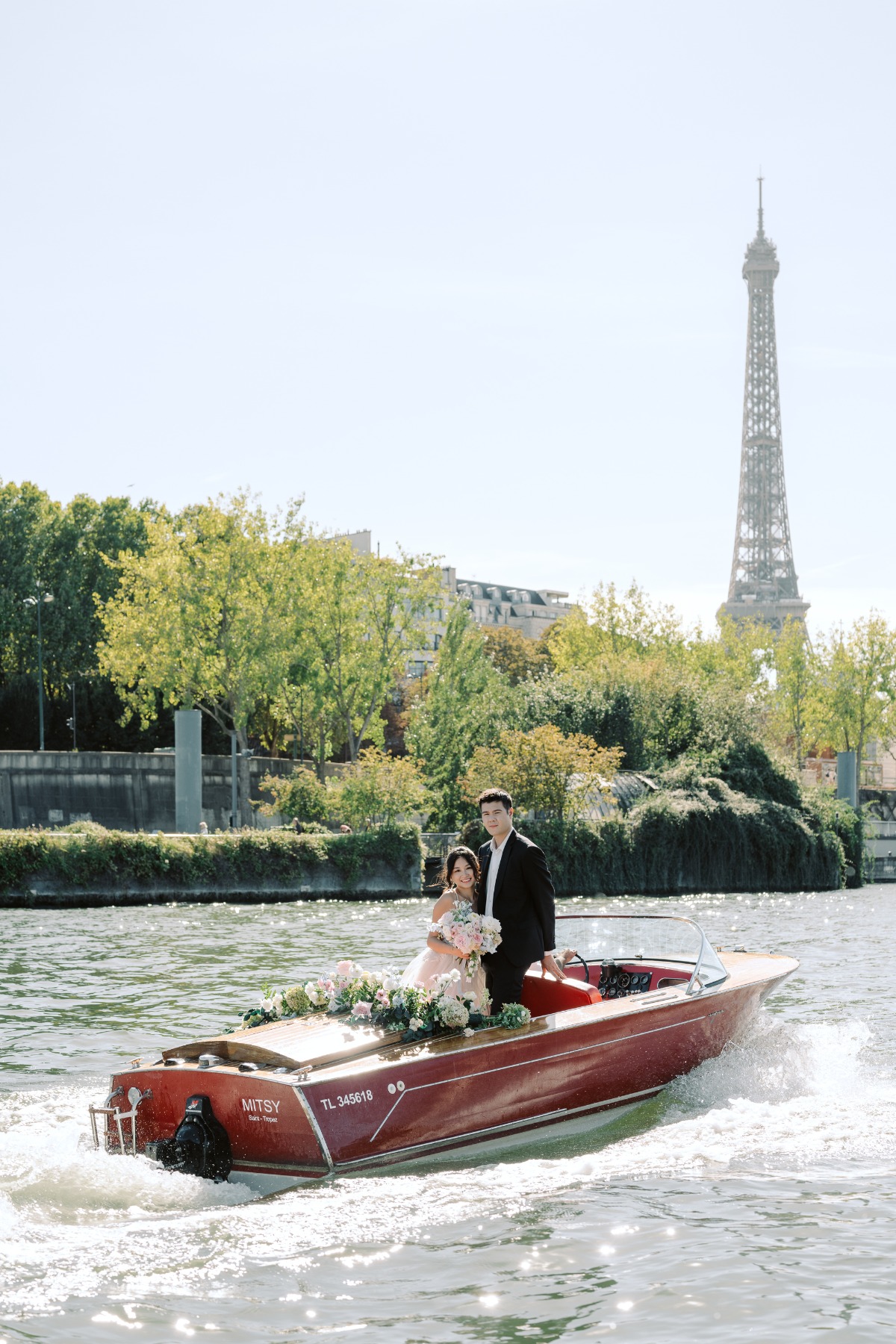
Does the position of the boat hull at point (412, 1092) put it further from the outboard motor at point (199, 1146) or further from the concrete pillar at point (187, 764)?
the concrete pillar at point (187, 764)

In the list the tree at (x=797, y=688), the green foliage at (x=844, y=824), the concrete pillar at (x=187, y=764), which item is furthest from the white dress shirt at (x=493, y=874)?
the tree at (x=797, y=688)

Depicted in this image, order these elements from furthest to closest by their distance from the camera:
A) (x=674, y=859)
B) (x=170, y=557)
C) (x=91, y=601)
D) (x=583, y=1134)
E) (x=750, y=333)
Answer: (x=750, y=333), (x=91, y=601), (x=170, y=557), (x=674, y=859), (x=583, y=1134)

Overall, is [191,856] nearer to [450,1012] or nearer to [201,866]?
[201,866]

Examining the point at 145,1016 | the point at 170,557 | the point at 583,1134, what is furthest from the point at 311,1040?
the point at 170,557

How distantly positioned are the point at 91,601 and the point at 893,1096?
5566 cm

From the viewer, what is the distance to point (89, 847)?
33906mm

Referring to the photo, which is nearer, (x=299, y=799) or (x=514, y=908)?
(x=514, y=908)

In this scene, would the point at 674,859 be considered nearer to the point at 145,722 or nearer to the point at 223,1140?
the point at 145,722

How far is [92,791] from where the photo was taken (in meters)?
44.8

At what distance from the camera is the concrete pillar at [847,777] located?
2299 inches

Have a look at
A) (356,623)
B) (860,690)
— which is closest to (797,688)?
(860,690)

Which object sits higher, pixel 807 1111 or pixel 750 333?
pixel 750 333

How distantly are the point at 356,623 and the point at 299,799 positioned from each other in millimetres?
10195

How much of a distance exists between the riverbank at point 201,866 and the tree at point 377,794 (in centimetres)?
302
